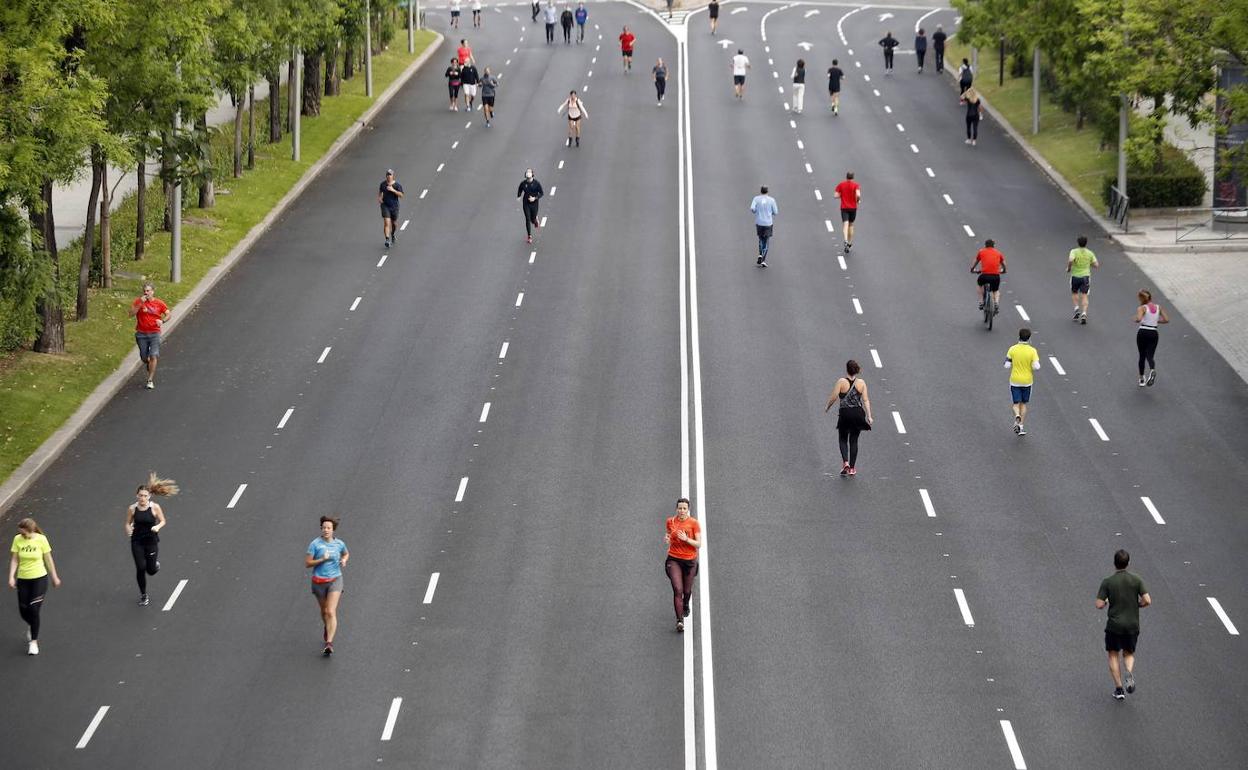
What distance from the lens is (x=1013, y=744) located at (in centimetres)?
1686

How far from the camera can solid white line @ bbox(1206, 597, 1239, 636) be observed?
19531mm

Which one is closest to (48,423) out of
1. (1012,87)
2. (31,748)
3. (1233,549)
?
(31,748)

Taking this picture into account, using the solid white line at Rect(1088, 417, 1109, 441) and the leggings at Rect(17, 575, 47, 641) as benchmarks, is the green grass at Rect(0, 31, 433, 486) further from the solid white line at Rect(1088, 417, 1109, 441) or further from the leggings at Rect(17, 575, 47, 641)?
the solid white line at Rect(1088, 417, 1109, 441)

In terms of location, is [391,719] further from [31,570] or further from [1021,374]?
[1021,374]

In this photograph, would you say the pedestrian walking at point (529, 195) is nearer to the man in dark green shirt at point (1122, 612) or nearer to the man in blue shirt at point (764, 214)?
the man in blue shirt at point (764, 214)

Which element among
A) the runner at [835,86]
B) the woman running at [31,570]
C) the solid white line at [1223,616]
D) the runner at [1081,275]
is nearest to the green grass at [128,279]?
the woman running at [31,570]

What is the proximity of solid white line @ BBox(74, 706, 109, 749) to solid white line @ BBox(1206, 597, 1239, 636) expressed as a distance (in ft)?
37.7

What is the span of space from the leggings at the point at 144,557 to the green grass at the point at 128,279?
533 cm

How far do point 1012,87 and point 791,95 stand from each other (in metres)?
6.76

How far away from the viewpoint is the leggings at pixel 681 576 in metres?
19.2

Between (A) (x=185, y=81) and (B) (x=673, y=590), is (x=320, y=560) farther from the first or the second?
(A) (x=185, y=81)

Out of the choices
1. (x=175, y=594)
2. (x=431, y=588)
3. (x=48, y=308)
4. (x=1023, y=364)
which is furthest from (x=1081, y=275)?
(x=175, y=594)

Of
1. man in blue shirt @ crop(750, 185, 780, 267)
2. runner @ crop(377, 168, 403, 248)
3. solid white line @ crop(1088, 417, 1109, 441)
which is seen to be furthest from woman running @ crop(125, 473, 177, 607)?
runner @ crop(377, 168, 403, 248)

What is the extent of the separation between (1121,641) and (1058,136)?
32.7 m
